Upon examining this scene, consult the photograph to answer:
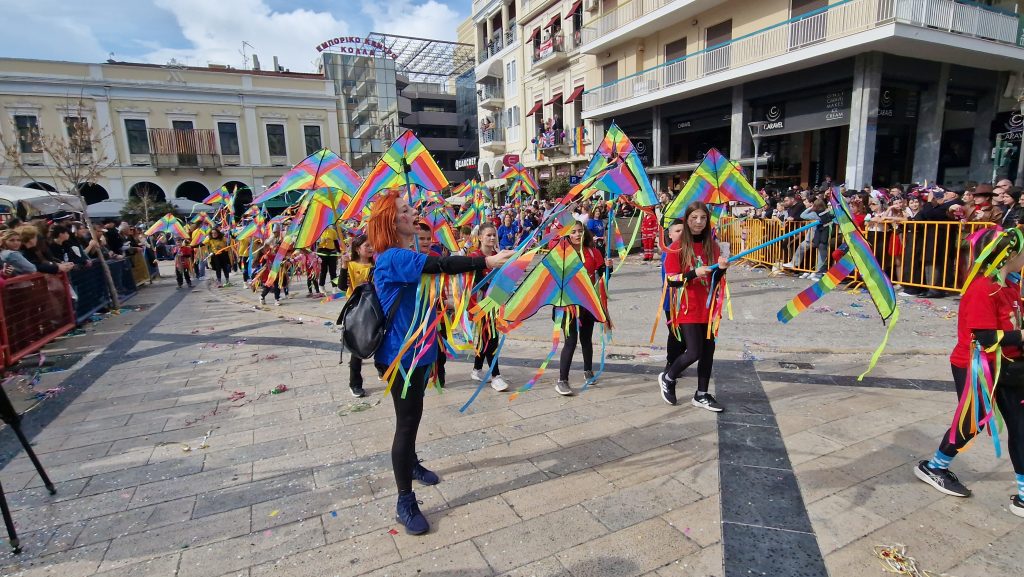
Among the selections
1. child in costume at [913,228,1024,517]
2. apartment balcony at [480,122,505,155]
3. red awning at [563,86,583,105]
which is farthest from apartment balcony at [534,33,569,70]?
child in costume at [913,228,1024,517]

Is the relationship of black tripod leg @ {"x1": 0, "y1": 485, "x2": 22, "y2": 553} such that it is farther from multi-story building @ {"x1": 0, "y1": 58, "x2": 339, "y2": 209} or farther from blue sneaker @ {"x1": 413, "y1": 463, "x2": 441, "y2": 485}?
multi-story building @ {"x1": 0, "y1": 58, "x2": 339, "y2": 209}

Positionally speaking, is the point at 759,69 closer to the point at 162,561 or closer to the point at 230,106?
the point at 162,561

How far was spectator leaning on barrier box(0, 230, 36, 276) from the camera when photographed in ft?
22.3

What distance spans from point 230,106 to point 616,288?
3182cm

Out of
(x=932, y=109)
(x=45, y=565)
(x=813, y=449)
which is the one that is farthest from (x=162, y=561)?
(x=932, y=109)

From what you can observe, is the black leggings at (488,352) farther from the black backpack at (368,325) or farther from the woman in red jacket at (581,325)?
the black backpack at (368,325)

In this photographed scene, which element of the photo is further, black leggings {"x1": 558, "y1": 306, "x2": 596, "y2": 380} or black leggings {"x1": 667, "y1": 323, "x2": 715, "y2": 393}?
black leggings {"x1": 558, "y1": 306, "x2": 596, "y2": 380}

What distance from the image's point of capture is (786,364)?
542 centimetres

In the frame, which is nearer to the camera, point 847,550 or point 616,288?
point 847,550

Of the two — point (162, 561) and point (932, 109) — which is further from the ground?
point (932, 109)

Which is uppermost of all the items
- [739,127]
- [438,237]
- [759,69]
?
[759,69]

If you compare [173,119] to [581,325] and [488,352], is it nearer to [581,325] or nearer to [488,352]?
[488,352]

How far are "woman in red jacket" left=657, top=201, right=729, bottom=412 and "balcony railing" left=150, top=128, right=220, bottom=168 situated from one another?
1397 inches

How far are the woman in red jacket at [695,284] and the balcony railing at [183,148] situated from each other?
116 feet
